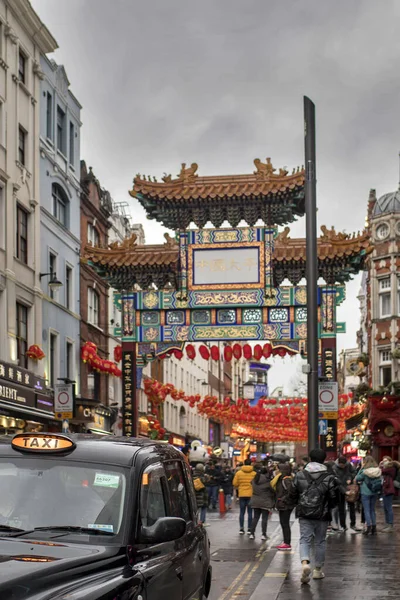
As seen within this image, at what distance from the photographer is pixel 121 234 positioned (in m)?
50.9

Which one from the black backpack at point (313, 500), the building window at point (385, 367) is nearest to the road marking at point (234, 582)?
the black backpack at point (313, 500)

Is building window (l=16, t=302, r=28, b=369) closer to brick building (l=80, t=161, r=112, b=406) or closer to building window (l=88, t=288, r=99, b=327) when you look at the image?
brick building (l=80, t=161, r=112, b=406)

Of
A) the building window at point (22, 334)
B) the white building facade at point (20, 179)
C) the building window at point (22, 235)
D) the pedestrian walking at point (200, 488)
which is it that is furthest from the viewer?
the building window at point (22, 235)

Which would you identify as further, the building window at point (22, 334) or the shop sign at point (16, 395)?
the building window at point (22, 334)

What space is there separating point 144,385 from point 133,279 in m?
16.5

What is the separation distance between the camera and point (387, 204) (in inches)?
2090

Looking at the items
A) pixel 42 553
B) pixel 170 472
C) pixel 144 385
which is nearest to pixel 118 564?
pixel 42 553

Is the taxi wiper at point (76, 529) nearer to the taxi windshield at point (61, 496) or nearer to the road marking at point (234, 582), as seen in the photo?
the taxi windshield at point (61, 496)

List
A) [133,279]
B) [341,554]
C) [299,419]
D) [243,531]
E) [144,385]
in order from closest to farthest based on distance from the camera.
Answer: [341,554] < [243,531] < [133,279] < [144,385] < [299,419]

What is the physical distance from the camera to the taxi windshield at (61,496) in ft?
19.6

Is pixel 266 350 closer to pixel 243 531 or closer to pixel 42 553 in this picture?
pixel 243 531

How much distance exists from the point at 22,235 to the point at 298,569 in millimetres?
20297

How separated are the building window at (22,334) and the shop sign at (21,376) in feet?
3.15

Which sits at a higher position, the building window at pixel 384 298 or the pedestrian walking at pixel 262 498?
the building window at pixel 384 298
